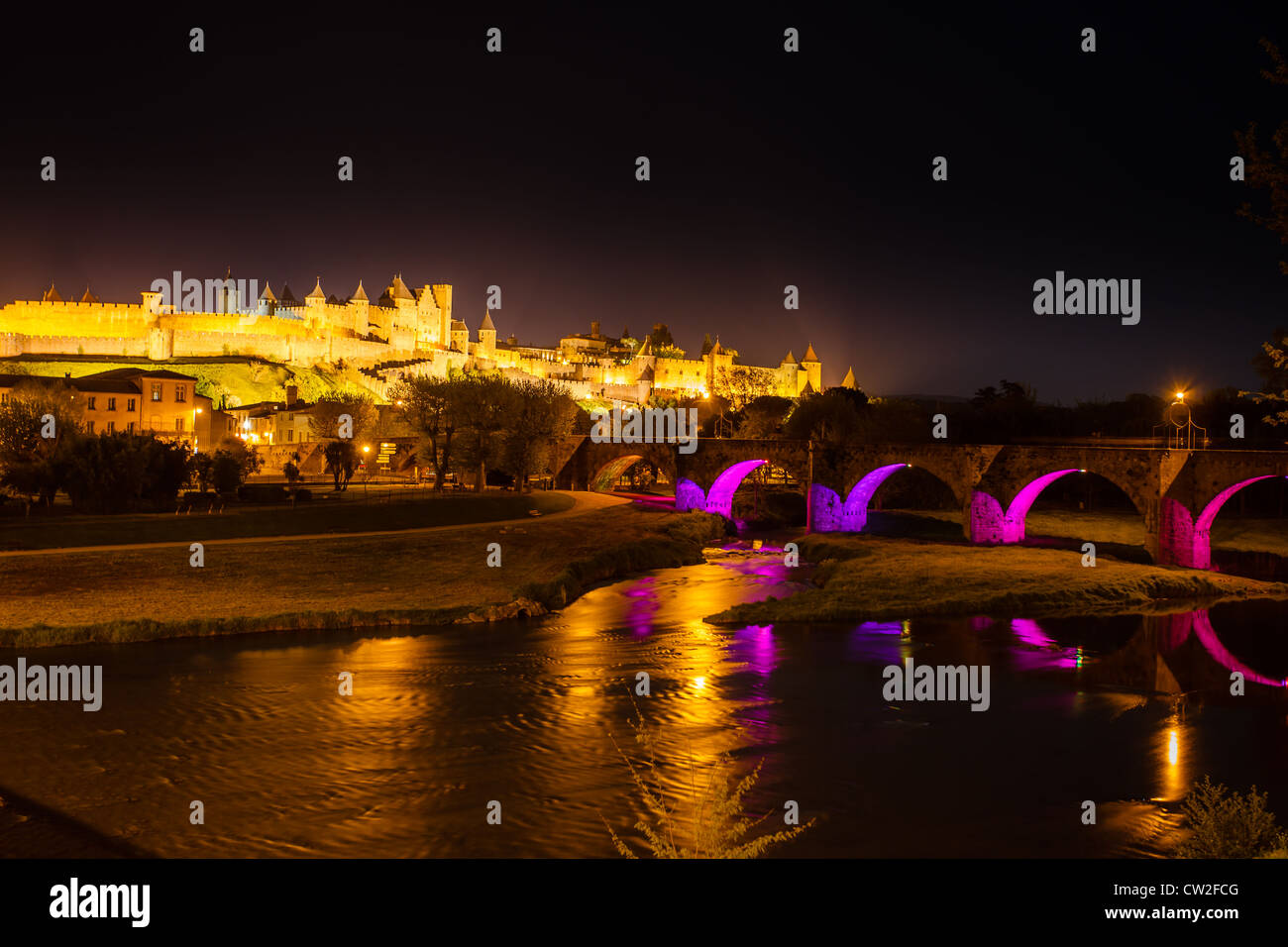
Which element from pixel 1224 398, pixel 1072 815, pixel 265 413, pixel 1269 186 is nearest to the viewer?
pixel 1269 186

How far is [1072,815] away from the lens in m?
13.3

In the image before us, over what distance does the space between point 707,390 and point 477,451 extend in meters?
97.4

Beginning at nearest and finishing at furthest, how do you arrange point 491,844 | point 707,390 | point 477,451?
point 491,844
point 477,451
point 707,390

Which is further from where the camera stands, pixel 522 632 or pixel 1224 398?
pixel 1224 398

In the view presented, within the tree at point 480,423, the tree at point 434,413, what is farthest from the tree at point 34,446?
the tree at point 480,423

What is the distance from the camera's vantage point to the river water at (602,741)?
41.3 ft

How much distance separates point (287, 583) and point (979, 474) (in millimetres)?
29396

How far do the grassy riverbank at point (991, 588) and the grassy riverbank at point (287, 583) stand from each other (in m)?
7.37

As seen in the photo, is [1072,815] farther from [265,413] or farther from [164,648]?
[265,413]

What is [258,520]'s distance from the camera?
1382 inches

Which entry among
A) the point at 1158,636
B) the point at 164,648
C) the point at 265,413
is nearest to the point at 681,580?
the point at 1158,636

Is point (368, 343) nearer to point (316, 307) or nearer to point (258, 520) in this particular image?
point (316, 307)

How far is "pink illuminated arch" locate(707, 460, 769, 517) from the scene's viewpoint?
55625mm

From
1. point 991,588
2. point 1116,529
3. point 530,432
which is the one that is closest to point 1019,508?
point 1116,529
